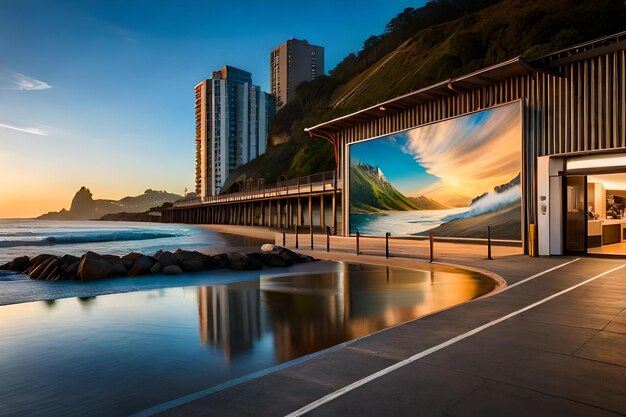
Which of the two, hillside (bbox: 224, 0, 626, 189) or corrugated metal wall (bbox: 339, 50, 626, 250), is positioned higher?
hillside (bbox: 224, 0, 626, 189)

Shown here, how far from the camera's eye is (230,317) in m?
7.84

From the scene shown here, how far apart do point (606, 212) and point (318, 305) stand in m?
17.2

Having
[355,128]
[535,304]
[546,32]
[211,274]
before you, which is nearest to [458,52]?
[546,32]

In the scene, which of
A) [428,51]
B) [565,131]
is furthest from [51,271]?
[428,51]

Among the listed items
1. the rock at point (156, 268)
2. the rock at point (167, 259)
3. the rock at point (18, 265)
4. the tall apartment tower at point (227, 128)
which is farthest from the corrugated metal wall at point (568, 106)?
the tall apartment tower at point (227, 128)

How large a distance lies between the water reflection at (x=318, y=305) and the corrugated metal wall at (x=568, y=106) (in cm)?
623

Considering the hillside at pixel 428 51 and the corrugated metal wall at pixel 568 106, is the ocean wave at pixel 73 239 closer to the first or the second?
the hillside at pixel 428 51

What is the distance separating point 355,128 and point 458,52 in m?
37.8

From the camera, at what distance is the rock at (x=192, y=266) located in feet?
50.5

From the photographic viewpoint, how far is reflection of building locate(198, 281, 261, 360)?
6.13m

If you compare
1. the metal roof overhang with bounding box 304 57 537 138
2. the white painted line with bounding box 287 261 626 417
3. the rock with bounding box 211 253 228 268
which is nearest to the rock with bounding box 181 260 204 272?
the rock with bounding box 211 253 228 268

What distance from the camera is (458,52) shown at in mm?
56781

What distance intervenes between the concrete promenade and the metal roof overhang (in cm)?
1162

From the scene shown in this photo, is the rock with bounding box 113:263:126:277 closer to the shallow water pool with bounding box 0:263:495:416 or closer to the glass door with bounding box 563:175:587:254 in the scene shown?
the shallow water pool with bounding box 0:263:495:416
